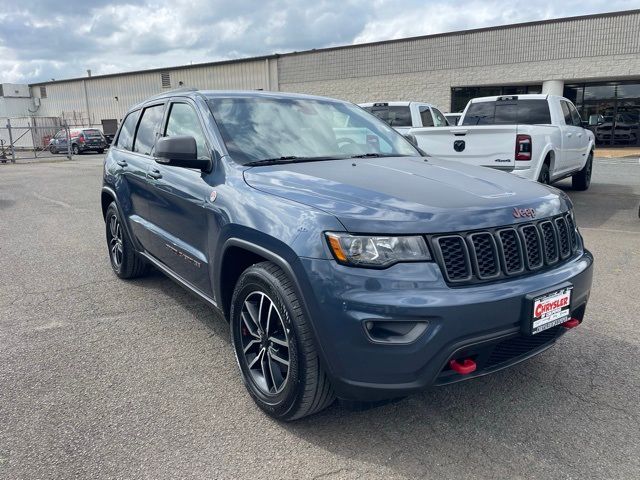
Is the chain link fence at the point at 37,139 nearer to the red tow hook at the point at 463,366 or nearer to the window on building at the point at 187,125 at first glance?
the window on building at the point at 187,125

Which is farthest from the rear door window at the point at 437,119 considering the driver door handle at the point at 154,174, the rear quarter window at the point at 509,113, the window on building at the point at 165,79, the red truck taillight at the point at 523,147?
the window on building at the point at 165,79

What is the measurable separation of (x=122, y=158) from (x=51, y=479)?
3.25 meters

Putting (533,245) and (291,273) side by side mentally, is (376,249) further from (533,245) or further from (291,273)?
(533,245)

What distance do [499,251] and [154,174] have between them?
8.92ft

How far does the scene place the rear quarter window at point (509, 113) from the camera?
941 cm

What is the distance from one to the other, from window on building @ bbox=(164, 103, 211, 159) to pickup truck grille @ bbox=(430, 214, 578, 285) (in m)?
1.73

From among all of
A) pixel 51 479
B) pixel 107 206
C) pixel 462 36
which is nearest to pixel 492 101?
pixel 107 206

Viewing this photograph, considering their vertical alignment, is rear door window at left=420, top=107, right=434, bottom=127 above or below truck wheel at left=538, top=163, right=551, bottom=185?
above

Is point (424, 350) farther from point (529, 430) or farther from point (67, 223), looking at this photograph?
point (67, 223)

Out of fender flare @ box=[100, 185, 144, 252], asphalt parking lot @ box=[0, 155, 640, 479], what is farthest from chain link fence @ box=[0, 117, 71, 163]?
asphalt parking lot @ box=[0, 155, 640, 479]

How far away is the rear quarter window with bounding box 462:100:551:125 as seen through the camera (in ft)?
30.9

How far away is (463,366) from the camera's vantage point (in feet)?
7.84

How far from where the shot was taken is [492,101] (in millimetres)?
9961

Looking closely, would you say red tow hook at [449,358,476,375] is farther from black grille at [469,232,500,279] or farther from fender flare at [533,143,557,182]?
fender flare at [533,143,557,182]
